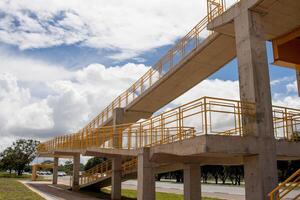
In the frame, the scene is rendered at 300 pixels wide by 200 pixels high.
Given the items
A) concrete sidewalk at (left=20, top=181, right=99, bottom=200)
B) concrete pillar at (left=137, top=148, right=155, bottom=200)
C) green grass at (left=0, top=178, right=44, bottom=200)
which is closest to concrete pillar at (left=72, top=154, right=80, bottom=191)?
concrete sidewalk at (left=20, top=181, right=99, bottom=200)

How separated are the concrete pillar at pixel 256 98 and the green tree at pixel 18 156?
56362mm

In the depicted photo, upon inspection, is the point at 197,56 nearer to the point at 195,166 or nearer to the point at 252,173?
the point at 195,166

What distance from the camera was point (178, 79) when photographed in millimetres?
18094

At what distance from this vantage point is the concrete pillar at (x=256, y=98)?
35.1 feet

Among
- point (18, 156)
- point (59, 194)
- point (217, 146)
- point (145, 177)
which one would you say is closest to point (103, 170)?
point (59, 194)

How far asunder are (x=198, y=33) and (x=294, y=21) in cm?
429

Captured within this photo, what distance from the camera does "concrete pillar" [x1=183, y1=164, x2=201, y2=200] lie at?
15.2m

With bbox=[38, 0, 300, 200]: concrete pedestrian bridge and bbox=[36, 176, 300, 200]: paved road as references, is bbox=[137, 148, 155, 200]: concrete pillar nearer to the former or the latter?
bbox=[38, 0, 300, 200]: concrete pedestrian bridge

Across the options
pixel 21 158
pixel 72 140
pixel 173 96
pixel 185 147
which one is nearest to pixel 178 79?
pixel 173 96

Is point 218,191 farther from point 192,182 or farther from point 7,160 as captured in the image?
point 7,160

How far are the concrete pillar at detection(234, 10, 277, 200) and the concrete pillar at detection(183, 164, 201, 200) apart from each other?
458 centimetres

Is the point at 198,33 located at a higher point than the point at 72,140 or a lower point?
higher

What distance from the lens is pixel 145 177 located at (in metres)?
13.9

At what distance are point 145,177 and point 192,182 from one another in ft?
8.52
